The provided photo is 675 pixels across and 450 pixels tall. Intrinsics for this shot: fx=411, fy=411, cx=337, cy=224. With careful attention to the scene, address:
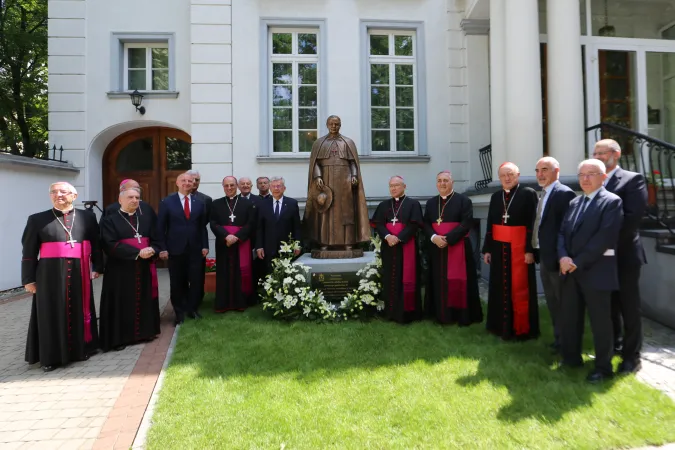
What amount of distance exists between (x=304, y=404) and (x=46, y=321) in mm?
2816

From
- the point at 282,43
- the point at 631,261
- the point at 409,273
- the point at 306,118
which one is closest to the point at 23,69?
the point at 282,43

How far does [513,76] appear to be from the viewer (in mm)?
7098

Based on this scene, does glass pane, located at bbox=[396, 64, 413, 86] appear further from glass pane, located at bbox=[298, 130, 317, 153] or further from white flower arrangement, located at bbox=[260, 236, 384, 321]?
white flower arrangement, located at bbox=[260, 236, 384, 321]

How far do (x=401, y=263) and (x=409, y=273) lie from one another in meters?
0.16

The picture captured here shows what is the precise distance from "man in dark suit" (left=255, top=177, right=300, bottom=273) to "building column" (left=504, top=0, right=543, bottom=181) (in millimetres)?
3920

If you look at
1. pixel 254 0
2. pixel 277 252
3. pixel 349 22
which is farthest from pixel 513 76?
pixel 254 0

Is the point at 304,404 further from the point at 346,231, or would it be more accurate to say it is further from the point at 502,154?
the point at 502,154

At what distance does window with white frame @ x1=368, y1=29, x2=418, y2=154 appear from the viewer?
9.30 m

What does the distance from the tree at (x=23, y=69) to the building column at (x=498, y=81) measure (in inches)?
518

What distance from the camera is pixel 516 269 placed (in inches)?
174

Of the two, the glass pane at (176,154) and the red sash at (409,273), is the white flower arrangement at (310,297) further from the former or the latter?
the glass pane at (176,154)

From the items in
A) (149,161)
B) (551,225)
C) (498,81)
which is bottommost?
(551,225)

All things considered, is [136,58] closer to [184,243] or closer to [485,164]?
[184,243]

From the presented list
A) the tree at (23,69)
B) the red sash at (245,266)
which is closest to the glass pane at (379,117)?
the red sash at (245,266)
